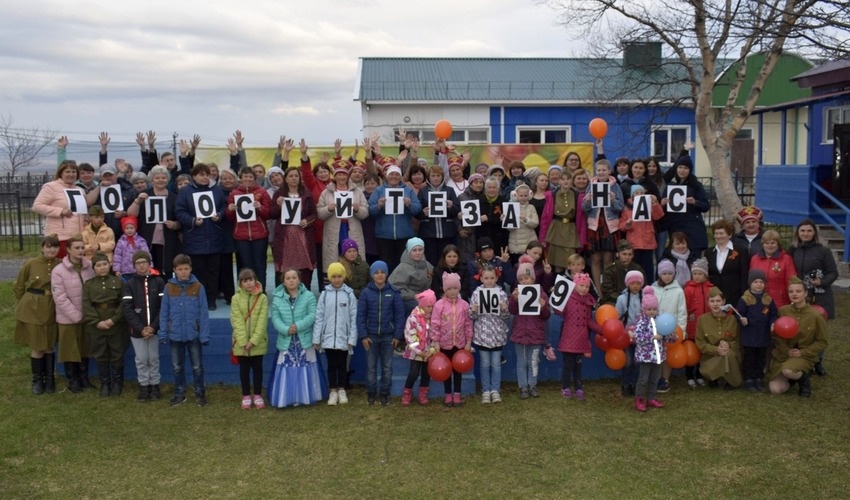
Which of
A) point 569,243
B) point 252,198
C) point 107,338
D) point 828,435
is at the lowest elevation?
point 828,435

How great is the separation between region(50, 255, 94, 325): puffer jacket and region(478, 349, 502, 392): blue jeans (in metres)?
4.43

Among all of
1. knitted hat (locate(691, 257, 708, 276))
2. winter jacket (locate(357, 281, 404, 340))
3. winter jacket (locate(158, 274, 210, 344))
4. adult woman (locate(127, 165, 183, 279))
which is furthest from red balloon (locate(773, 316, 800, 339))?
adult woman (locate(127, 165, 183, 279))

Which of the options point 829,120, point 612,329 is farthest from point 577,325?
point 829,120

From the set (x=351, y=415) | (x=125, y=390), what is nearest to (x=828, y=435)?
(x=351, y=415)

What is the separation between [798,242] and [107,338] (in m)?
7.93

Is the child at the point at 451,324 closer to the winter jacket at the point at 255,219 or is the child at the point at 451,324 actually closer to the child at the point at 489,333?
the child at the point at 489,333

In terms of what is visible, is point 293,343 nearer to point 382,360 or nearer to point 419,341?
point 382,360

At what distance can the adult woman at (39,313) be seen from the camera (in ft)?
27.7

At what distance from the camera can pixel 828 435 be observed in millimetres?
7109

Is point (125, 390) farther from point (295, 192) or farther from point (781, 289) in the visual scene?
point (781, 289)

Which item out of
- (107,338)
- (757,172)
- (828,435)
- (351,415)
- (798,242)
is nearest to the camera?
(828,435)

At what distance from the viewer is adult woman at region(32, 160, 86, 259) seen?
29.4 ft

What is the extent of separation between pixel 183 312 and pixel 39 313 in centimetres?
183

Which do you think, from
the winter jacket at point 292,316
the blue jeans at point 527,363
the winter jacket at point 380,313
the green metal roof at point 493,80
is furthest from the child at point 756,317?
the green metal roof at point 493,80
